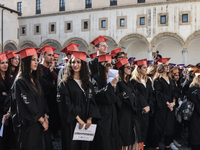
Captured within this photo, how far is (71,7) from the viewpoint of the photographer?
86.9 feet

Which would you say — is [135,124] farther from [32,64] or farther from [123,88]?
[32,64]

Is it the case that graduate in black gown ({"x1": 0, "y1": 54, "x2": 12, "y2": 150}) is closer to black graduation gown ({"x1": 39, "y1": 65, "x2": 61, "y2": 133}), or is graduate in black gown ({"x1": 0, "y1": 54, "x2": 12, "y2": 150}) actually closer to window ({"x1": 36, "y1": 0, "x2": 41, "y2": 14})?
black graduation gown ({"x1": 39, "y1": 65, "x2": 61, "y2": 133})

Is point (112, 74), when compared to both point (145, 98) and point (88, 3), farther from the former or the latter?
point (88, 3)

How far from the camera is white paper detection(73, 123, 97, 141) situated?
336 cm

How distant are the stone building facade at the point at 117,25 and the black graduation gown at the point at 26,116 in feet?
70.0

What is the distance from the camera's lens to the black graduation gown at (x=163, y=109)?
200 inches

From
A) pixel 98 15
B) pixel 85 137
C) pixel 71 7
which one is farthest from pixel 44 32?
pixel 85 137

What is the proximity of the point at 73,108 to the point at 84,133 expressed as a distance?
47 cm

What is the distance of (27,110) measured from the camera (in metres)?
3.08

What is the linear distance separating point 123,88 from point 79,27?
2268 cm

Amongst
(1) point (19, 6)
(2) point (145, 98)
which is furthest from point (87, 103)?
(1) point (19, 6)

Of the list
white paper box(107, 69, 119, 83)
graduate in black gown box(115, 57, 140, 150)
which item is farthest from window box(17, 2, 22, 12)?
white paper box(107, 69, 119, 83)

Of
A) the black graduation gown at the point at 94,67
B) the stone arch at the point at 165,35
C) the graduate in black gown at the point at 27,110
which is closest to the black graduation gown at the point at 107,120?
the black graduation gown at the point at 94,67

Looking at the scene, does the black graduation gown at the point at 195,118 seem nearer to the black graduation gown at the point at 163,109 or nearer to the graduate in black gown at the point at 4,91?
the black graduation gown at the point at 163,109
